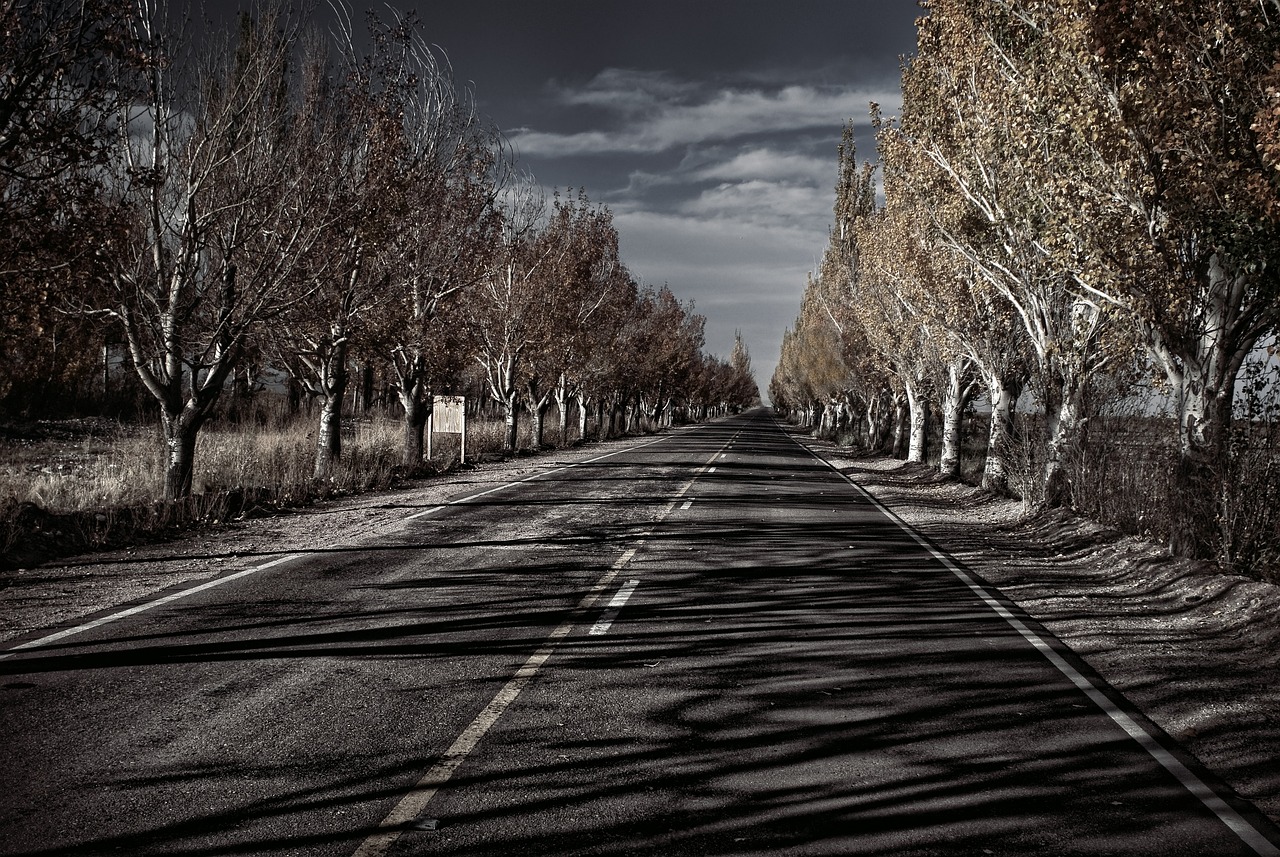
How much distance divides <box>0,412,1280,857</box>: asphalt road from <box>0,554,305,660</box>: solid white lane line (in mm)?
64

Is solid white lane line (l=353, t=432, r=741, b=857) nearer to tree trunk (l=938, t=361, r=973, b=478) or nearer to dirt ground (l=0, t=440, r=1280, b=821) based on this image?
dirt ground (l=0, t=440, r=1280, b=821)

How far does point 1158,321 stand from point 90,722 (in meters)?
12.3

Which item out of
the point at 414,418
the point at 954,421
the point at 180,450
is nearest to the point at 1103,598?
the point at 180,450

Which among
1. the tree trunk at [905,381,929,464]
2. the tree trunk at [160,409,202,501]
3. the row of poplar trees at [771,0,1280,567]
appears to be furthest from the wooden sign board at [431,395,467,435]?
the tree trunk at [905,381,929,464]

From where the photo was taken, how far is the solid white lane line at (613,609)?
6971mm

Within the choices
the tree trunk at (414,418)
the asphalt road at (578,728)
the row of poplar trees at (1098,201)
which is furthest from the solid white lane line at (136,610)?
the tree trunk at (414,418)

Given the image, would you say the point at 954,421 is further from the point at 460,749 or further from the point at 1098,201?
the point at 460,749

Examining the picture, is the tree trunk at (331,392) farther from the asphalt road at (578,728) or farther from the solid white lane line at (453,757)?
the solid white lane line at (453,757)

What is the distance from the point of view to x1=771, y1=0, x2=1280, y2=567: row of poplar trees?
9516 mm

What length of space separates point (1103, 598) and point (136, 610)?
31.2 feet

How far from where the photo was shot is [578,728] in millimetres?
4891

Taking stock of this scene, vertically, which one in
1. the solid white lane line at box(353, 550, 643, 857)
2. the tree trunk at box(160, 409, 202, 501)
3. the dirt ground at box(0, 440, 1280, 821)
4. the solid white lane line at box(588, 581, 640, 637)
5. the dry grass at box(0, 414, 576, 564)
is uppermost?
→ the tree trunk at box(160, 409, 202, 501)

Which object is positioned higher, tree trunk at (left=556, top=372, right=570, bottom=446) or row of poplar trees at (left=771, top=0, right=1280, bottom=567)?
row of poplar trees at (left=771, top=0, right=1280, bottom=567)

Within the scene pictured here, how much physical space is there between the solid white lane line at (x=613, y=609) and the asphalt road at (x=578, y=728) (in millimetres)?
44
